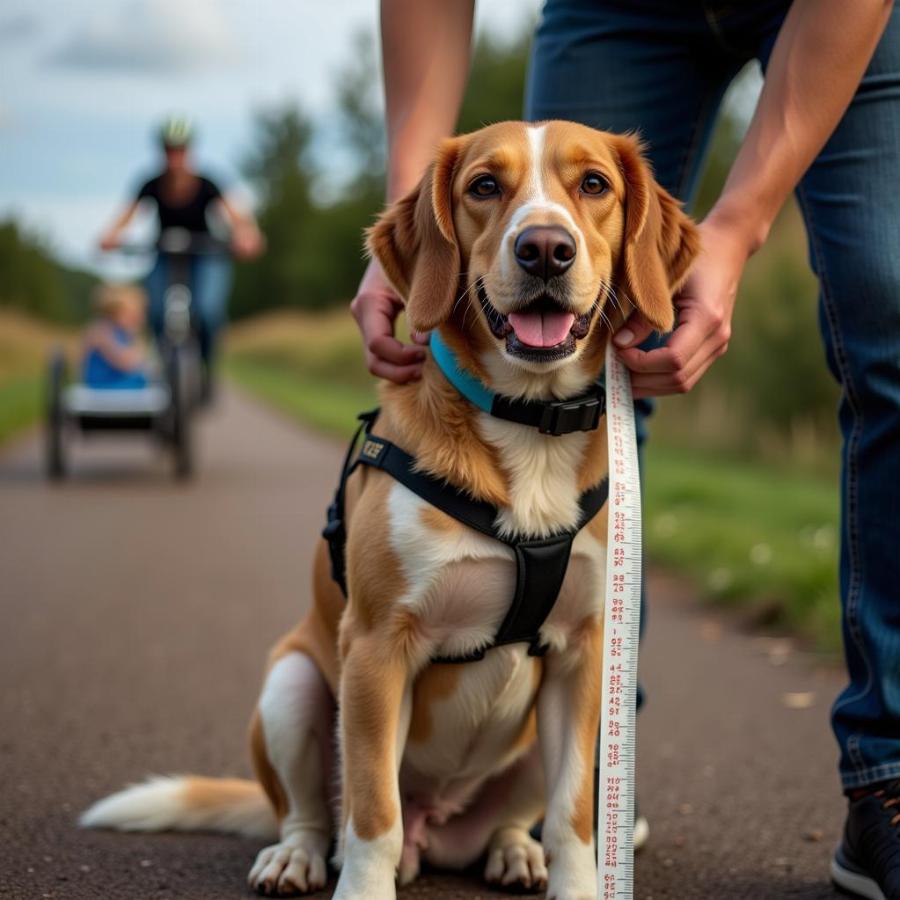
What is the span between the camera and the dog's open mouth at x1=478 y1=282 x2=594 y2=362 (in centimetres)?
279

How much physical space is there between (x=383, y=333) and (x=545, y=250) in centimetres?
51

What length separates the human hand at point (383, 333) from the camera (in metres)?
2.99

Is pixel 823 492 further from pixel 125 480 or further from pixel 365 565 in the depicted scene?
pixel 365 565

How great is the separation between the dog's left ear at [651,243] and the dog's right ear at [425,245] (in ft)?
1.25

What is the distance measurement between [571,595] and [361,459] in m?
0.56

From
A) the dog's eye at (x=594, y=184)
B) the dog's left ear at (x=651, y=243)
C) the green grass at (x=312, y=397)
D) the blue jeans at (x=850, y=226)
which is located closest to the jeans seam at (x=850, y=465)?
the blue jeans at (x=850, y=226)

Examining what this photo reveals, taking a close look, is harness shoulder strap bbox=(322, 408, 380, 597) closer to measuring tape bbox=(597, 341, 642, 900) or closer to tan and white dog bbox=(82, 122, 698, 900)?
tan and white dog bbox=(82, 122, 698, 900)

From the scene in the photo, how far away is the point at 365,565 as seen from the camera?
9.21 feet

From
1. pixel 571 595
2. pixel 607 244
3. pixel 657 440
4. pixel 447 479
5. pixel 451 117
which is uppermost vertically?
pixel 451 117

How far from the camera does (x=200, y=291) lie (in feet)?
38.7

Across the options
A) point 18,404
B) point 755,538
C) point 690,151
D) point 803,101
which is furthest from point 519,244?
point 18,404

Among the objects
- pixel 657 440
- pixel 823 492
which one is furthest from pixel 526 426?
pixel 657 440

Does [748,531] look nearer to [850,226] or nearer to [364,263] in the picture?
[850,226]

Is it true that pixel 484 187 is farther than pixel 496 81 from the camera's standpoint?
No
